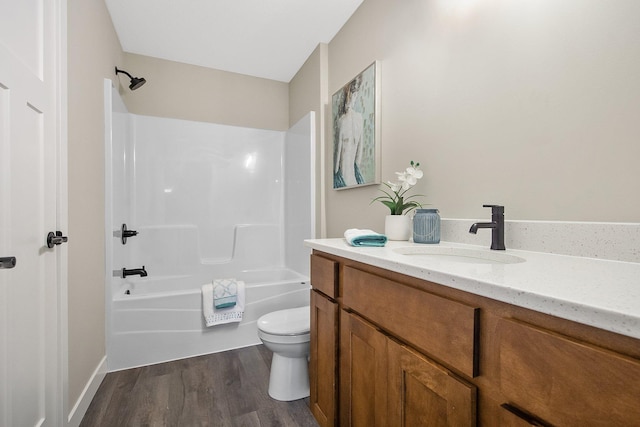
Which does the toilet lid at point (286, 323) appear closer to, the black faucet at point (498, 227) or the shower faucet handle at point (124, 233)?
the black faucet at point (498, 227)

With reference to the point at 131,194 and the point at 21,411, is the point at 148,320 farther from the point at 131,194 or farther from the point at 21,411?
the point at 131,194

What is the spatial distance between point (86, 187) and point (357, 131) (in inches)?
64.8

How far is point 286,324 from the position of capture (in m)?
1.72

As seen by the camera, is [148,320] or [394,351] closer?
→ [394,351]

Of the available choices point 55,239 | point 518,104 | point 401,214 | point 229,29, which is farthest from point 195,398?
point 229,29

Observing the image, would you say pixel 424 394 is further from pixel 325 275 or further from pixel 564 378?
pixel 325 275

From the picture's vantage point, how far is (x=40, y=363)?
1.15 metres

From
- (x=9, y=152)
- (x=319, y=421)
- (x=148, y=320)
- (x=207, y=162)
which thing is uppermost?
(x=207, y=162)

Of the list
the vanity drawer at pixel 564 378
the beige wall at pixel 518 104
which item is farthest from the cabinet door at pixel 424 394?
the beige wall at pixel 518 104

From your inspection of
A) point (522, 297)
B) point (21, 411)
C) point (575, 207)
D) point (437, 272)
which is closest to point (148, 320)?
point (21, 411)

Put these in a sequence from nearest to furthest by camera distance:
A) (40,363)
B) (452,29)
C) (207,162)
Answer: (40,363) → (452,29) → (207,162)

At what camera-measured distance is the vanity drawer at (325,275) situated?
1220mm

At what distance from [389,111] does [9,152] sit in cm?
166

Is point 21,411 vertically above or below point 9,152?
below
